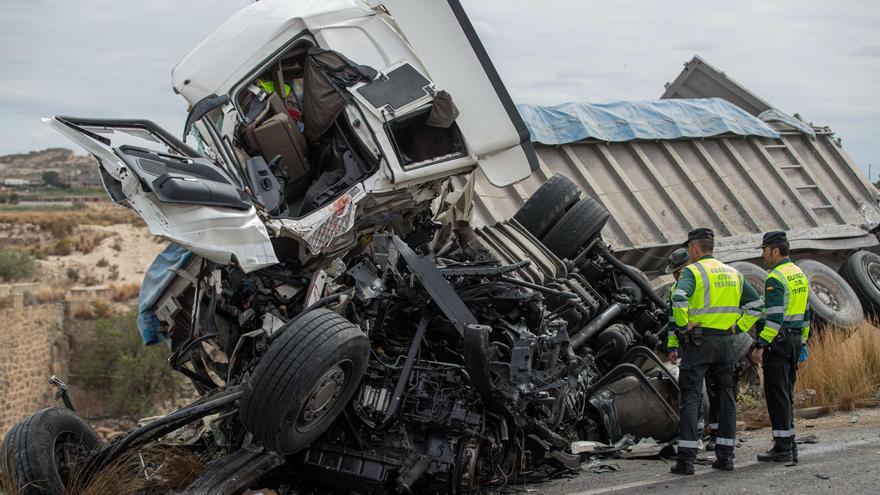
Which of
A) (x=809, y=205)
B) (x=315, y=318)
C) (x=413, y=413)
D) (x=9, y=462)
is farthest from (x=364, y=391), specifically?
(x=809, y=205)

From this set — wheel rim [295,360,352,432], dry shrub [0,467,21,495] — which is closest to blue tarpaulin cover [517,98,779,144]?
wheel rim [295,360,352,432]

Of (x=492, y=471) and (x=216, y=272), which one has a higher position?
(x=216, y=272)

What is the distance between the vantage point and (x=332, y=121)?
5.83m

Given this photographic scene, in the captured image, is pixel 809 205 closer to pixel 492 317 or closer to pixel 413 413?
pixel 492 317

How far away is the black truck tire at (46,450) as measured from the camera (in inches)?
185

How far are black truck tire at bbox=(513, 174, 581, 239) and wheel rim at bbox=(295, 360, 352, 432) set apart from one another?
10.5 feet

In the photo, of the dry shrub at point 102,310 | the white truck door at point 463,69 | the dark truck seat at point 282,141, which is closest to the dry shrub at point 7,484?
the dark truck seat at point 282,141

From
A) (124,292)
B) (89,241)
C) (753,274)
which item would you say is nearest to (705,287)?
(753,274)

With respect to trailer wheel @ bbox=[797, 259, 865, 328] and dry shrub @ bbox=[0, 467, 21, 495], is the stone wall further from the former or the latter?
trailer wheel @ bbox=[797, 259, 865, 328]

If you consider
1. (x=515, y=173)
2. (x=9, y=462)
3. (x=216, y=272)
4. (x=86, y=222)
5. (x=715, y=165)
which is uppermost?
(x=86, y=222)

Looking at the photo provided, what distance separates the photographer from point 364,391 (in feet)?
16.4

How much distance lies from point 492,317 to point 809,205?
6.73m

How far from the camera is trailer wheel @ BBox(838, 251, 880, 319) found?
9.53 m

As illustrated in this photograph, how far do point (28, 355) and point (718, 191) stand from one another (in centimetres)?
1539
